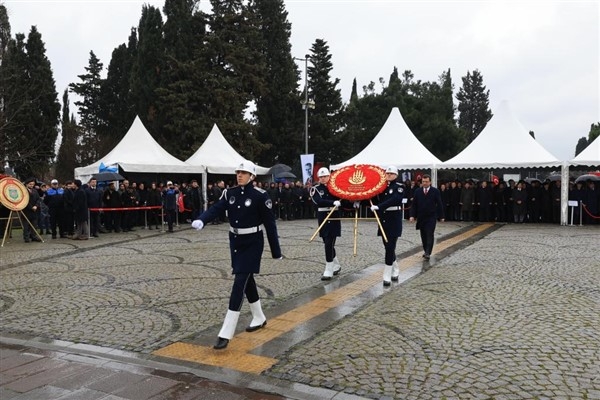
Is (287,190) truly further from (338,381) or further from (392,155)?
(338,381)

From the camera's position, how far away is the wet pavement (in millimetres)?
4453

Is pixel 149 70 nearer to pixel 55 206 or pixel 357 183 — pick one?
pixel 55 206

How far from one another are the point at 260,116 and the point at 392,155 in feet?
73.5

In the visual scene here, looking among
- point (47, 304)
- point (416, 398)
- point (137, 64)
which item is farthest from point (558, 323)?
point (137, 64)

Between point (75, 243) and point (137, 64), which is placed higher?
point (137, 64)

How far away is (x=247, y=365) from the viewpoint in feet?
16.4

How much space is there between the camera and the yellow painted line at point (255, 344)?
5059 millimetres

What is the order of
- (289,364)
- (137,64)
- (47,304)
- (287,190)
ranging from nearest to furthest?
(289,364) → (47,304) → (287,190) → (137,64)

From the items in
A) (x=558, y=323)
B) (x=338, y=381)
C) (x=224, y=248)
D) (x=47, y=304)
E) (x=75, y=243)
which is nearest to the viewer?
(x=338, y=381)

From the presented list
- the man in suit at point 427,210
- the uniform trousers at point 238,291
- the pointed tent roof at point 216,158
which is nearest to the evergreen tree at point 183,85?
the pointed tent roof at point 216,158

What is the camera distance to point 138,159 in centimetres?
2252

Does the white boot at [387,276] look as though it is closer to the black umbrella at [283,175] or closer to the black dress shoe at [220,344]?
the black dress shoe at [220,344]

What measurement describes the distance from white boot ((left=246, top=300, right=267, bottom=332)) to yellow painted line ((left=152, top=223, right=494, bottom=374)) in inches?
2.6

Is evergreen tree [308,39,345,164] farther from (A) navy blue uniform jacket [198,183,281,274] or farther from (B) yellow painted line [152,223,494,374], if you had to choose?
(A) navy blue uniform jacket [198,183,281,274]
